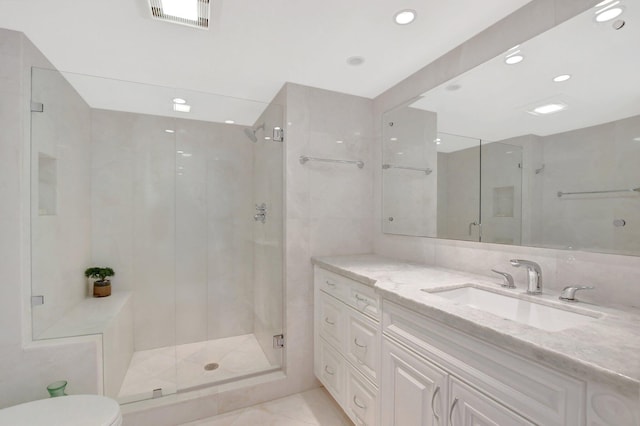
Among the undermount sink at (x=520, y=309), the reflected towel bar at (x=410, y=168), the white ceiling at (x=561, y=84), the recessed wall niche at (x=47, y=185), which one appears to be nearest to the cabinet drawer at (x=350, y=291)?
the undermount sink at (x=520, y=309)

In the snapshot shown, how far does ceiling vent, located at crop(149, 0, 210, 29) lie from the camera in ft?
4.55

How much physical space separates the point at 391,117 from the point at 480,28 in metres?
0.83

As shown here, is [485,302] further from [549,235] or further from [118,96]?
[118,96]

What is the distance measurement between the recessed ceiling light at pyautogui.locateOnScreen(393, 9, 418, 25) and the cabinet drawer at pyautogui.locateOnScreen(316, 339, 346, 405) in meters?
1.95

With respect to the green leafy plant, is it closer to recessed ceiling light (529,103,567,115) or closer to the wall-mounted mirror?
the wall-mounted mirror

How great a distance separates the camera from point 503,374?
2.82 feet

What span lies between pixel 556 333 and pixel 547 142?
93 cm

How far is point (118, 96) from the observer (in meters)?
2.20

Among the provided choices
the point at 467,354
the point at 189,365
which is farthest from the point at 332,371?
the point at 467,354

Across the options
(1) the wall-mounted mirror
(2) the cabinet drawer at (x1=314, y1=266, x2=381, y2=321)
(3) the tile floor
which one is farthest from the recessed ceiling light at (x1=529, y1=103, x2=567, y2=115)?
(3) the tile floor

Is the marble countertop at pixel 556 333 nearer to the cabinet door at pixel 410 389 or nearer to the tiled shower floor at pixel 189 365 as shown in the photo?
the cabinet door at pixel 410 389

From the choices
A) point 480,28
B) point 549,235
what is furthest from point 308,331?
point 480,28

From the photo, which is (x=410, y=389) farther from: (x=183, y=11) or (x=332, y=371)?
(x=183, y=11)

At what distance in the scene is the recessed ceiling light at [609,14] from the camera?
3.64 ft
